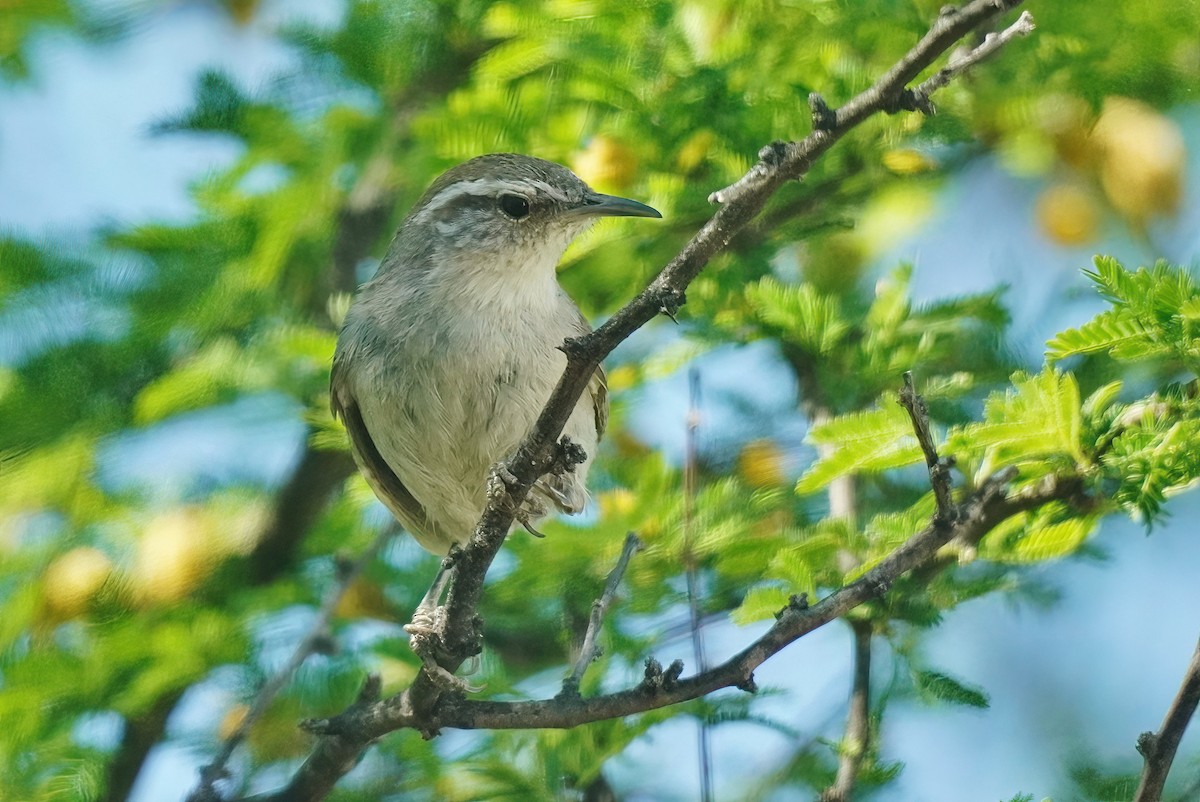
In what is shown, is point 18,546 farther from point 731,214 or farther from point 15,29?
point 731,214

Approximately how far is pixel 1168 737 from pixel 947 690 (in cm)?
91

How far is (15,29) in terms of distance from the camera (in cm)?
549

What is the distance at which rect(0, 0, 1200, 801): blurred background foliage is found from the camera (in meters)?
4.45

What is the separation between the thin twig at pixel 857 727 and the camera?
353 centimetres

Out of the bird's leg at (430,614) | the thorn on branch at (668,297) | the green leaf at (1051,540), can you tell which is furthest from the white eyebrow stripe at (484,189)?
the thorn on branch at (668,297)

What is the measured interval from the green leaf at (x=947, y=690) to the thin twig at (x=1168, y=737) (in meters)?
0.78

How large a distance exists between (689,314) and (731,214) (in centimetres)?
259

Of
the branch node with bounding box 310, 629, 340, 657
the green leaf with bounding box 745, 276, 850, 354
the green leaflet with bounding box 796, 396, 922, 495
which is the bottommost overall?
the green leaflet with bounding box 796, 396, 922, 495

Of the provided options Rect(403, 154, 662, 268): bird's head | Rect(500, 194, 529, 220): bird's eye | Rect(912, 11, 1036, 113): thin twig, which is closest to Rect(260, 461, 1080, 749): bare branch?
Rect(912, 11, 1036, 113): thin twig

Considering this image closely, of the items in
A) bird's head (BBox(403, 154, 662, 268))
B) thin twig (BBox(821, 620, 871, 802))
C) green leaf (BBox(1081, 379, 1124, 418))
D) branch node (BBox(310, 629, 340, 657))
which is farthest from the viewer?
branch node (BBox(310, 629, 340, 657))

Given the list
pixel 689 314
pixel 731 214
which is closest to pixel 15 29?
pixel 689 314

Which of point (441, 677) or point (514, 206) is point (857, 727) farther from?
point (514, 206)

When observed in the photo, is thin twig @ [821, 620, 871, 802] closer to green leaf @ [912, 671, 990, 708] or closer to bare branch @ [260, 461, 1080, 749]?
green leaf @ [912, 671, 990, 708]

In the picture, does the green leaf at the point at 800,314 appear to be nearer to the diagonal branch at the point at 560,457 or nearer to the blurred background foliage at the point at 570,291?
the blurred background foliage at the point at 570,291
